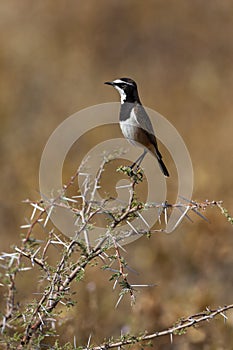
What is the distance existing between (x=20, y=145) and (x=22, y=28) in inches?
107

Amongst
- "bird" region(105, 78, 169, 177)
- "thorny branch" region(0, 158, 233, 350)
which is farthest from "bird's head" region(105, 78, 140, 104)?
"thorny branch" region(0, 158, 233, 350)

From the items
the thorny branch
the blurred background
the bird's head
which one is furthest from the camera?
the blurred background

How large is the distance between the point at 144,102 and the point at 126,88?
4.10 meters

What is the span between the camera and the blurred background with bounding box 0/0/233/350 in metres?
4.35

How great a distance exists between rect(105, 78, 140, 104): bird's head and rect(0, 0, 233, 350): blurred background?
125 cm

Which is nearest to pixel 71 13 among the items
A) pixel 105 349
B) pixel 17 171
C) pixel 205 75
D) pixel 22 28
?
pixel 22 28

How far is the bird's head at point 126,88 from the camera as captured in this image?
3348 mm

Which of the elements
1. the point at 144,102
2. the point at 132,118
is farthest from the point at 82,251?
the point at 144,102

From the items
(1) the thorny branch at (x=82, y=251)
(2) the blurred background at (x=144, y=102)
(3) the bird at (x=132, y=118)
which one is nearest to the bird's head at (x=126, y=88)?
(3) the bird at (x=132, y=118)

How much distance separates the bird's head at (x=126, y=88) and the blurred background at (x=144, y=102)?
125cm

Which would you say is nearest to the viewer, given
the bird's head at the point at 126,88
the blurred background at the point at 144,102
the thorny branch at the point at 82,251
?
the thorny branch at the point at 82,251

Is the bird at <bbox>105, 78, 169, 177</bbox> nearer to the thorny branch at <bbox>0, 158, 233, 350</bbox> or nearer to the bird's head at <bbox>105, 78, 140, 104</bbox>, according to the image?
the bird's head at <bbox>105, 78, 140, 104</bbox>

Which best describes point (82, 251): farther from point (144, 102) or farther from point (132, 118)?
point (144, 102)

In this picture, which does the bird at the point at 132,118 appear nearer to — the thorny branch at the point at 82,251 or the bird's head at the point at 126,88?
the bird's head at the point at 126,88
